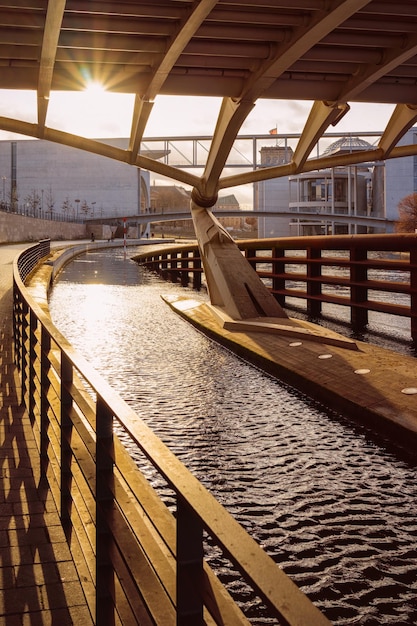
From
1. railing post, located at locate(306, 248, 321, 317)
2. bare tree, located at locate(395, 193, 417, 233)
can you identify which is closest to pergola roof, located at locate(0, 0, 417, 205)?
railing post, located at locate(306, 248, 321, 317)

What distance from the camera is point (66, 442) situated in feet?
12.1

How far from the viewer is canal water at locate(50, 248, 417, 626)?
313 centimetres

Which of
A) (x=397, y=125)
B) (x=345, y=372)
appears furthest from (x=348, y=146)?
(x=345, y=372)

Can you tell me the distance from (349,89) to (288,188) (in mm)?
93530

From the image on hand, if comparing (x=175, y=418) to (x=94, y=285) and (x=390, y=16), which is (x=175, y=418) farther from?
(x=94, y=285)

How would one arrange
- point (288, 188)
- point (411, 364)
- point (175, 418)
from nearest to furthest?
1. point (175, 418)
2. point (411, 364)
3. point (288, 188)

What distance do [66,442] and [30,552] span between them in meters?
0.64

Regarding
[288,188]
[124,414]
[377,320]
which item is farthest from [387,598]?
[288,188]

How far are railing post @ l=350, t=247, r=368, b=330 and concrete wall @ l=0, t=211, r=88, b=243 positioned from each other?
48.2 meters

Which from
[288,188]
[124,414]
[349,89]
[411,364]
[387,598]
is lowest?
[387,598]

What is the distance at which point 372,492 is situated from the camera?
4.22m

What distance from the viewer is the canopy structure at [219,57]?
11.3 m

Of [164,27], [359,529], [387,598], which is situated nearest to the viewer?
[387,598]

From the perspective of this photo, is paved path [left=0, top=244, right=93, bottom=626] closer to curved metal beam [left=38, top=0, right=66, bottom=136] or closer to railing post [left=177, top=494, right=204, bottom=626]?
railing post [left=177, top=494, right=204, bottom=626]
